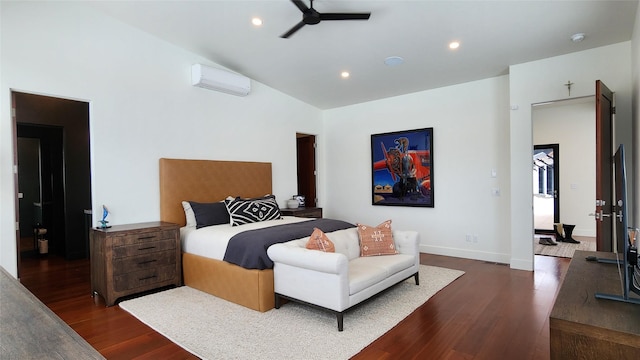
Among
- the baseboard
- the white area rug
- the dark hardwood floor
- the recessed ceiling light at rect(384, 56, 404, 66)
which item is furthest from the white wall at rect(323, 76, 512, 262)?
the white area rug

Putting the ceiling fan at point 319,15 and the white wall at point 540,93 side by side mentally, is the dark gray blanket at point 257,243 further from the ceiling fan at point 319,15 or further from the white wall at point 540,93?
the white wall at point 540,93

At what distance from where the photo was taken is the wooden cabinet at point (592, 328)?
1255 mm

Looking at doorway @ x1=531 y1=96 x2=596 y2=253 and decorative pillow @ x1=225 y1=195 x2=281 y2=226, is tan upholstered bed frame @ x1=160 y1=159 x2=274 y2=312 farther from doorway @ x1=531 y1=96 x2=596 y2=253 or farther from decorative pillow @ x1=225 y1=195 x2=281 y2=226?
doorway @ x1=531 y1=96 x2=596 y2=253

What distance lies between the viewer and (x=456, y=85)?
17.6ft

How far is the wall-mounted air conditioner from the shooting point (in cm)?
473

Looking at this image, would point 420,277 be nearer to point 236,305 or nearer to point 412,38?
point 236,305

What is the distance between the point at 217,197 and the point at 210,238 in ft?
4.26

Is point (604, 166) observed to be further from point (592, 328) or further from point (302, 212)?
point (302, 212)

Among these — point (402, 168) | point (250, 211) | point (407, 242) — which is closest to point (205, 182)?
point (250, 211)

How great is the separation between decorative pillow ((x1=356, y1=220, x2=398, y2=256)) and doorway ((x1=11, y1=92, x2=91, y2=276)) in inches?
189

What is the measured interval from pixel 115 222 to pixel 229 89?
2.46 m

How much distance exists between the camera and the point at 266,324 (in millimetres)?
2980

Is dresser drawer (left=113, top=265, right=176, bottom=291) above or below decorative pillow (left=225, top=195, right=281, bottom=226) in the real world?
below

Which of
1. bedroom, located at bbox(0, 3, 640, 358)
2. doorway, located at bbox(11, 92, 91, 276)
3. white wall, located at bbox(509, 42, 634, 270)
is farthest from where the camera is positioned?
doorway, located at bbox(11, 92, 91, 276)
